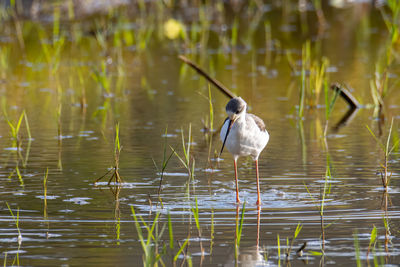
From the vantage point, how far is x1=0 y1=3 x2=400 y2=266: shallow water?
5000 mm

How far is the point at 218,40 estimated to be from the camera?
15461 millimetres

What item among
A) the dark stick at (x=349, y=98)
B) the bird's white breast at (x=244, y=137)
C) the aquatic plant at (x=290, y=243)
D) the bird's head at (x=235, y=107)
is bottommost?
the aquatic plant at (x=290, y=243)

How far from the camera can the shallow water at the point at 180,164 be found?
5000 mm

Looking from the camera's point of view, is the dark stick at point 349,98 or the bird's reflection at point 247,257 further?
the dark stick at point 349,98

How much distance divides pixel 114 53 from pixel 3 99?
3.63 metres

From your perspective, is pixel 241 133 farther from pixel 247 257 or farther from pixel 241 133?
pixel 247 257

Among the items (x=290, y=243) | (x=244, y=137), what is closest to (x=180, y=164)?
(x=244, y=137)

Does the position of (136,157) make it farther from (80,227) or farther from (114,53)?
(114,53)

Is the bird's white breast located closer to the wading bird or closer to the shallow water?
the wading bird

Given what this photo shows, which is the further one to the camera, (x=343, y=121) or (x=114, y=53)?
(x=114, y=53)

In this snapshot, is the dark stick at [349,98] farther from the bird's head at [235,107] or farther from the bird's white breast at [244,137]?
the bird's head at [235,107]

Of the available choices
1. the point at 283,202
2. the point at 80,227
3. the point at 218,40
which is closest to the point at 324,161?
the point at 283,202

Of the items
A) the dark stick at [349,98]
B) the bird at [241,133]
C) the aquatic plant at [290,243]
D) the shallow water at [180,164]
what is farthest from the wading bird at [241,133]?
the dark stick at [349,98]

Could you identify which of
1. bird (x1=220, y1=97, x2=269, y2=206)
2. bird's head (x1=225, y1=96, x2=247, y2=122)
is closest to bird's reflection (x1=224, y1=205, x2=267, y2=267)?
bird (x1=220, y1=97, x2=269, y2=206)
